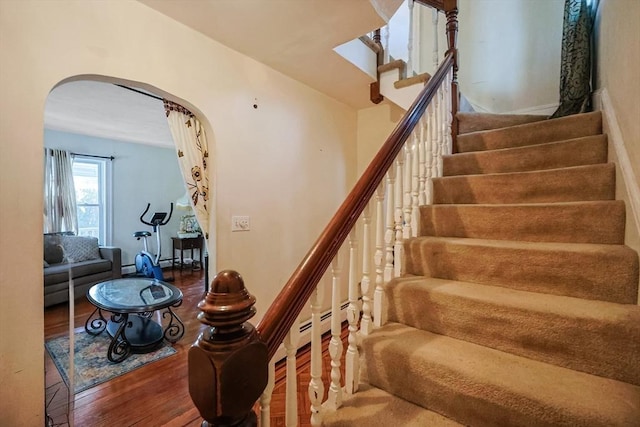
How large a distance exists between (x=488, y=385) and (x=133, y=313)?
8.04ft

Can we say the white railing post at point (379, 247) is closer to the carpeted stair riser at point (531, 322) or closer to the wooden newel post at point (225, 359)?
the carpeted stair riser at point (531, 322)

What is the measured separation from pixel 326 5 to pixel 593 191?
1.66 metres

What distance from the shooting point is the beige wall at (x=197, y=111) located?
1126 mm

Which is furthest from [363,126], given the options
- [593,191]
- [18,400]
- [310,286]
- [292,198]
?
[18,400]

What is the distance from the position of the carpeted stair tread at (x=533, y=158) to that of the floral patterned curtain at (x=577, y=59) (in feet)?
1.95

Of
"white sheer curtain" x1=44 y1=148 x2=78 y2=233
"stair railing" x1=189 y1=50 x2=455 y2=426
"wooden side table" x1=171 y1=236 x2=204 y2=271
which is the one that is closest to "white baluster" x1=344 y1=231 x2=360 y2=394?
"stair railing" x1=189 y1=50 x2=455 y2=426

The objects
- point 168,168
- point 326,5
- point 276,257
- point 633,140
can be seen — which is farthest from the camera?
point 168,168

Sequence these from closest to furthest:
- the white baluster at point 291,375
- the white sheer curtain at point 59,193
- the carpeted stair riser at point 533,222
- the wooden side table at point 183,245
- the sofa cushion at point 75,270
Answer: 1. the white baluster at point 291,375
2. the carpeted stair riser at point 533,222
3. the sofa cushion at point 75,270
4. the white sheer curtain at point 59,193
5. the wooden side table at point 183,245

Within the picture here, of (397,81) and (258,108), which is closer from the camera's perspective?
(258,108)

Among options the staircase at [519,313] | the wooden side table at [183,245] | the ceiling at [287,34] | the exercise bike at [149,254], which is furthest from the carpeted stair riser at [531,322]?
the wooden side table at [183,245]

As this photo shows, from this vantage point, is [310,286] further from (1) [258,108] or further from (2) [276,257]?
(1) [258,108]

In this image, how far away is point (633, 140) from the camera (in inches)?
42.0

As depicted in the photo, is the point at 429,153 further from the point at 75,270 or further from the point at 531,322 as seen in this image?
the point at 75,270

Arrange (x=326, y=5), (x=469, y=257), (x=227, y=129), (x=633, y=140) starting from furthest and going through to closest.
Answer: (x=227, y=129)
(x=326, y=5)
(x=469, y=257)
(x=633, y=140)
